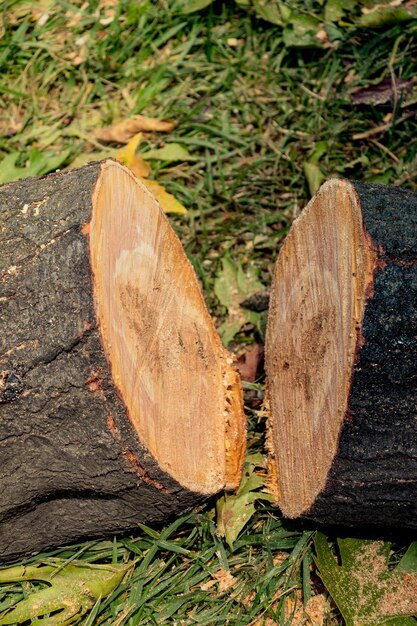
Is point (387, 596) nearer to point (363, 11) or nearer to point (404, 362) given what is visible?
point (404, 362)

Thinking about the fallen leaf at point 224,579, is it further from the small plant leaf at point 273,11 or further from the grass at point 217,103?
the small plant leaf at point 273,11

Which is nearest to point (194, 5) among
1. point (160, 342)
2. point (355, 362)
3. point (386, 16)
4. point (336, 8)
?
point (336, 8)

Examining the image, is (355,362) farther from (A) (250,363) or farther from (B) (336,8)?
(B) (336,8)

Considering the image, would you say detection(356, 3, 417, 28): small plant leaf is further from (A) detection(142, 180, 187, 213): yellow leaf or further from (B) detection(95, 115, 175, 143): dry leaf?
(A) detection(142, 180, 187, 213): yellow leaf

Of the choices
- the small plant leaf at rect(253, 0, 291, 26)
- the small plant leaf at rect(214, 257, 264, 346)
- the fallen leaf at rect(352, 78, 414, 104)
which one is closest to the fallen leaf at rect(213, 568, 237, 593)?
the small plant leaf at rect(214, 257, 264, 346)

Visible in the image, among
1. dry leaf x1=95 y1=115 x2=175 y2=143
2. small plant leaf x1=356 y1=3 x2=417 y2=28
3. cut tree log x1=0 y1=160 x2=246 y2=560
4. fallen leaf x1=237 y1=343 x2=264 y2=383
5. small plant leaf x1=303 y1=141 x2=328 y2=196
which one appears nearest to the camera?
cut tree log x1=0 y1=160 x2=246 y2=560

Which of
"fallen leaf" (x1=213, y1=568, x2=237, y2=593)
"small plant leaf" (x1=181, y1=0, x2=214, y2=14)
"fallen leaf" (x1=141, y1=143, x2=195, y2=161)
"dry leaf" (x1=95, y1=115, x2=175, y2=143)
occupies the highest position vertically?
"small plant leaf" (x1=181, y1=0, x2=214, y2=14)

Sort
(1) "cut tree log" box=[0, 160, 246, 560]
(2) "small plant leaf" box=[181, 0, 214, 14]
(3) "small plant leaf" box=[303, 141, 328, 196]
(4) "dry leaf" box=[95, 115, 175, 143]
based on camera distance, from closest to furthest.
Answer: (1) "cut tree log" box=[0, 160, 246, 560], (3) "small plant leaf" box=[303, 141, 328, 196], (4) "dry leaf" box=[95, 115, 175, 143], (2) "small plant leaf" box=[181, 0, 214, 14]
